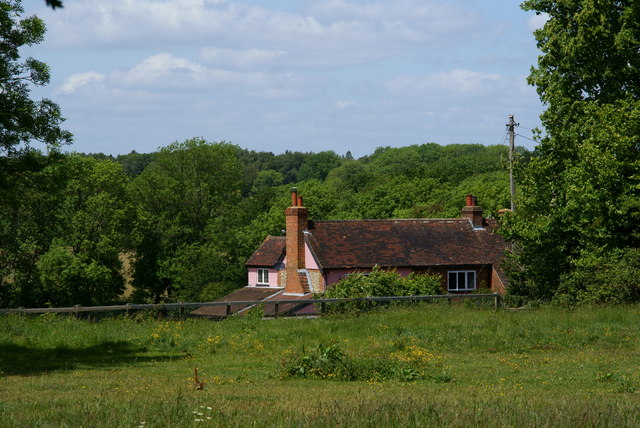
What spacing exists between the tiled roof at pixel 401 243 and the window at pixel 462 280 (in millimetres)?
981

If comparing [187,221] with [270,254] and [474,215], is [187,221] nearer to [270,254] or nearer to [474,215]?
[270,254]

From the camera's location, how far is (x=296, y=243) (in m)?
58.3

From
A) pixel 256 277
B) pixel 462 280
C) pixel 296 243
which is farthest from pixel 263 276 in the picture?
pixel 462 280

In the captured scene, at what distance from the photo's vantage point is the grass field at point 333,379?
902 cm

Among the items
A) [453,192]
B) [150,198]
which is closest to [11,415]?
[150,198]

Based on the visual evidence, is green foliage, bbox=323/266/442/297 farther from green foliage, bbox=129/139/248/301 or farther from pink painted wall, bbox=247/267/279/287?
green foliage, bbox=129/139/248/301

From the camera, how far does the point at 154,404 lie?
10188 millimetres

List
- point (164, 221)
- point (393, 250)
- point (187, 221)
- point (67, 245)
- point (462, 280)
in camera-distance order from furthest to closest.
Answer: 1. point (187, 221)
2. point (164, 221)
3. point (67, 245)
4. point (462, 280)
5. point (393, 250)

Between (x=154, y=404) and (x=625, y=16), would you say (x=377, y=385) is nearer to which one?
(x=154, y=404)

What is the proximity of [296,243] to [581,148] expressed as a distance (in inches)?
1051

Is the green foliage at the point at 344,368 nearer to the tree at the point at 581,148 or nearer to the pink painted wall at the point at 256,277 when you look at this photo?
the tree at the point at 581,148

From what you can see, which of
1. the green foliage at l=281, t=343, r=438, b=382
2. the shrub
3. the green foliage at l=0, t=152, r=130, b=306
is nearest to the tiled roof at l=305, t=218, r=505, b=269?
the shrub

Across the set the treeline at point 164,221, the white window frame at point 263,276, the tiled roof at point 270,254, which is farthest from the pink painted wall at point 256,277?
the treeline at point 164,221

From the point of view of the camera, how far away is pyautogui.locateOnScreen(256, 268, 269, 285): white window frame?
227ft
